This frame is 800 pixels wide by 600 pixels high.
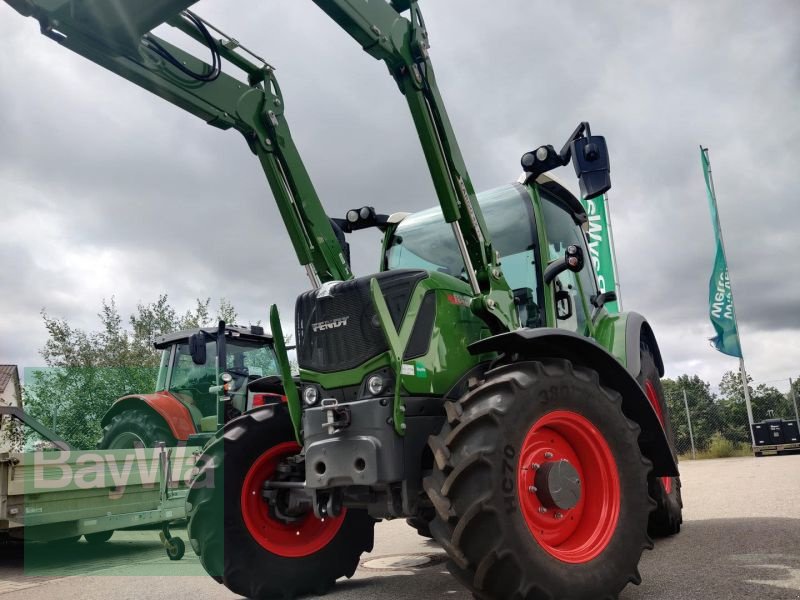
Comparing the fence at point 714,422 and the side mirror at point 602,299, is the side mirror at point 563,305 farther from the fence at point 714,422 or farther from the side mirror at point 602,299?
the fence at point 714,422

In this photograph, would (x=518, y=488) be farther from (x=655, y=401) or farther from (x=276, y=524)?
(x=655, y=401)

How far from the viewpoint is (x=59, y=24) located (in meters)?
3.23

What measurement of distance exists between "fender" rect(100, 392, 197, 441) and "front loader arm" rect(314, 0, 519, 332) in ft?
21.0

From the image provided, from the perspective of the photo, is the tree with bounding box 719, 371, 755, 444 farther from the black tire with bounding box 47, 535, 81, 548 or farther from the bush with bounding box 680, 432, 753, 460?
the black tire with bounding box 47, 535, 81, 548

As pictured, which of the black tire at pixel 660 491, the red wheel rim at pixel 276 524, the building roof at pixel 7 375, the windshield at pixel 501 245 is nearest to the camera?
the red wheel rim at pixel 276 524

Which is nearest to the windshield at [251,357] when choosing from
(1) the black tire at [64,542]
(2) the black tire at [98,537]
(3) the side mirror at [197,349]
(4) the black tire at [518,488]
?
(3) the side mirror at [197,349]

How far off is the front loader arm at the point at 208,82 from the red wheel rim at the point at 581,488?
1880mm

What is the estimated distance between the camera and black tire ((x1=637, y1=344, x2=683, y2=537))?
5.03 meters

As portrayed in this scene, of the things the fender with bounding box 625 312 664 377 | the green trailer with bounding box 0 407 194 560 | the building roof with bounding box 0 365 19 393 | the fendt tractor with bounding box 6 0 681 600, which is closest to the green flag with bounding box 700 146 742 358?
the fender with bounding box 625 312 664 377

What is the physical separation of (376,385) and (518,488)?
35.6 inches

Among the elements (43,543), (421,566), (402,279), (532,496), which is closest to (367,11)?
(402,279)

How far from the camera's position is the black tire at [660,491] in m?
5.03

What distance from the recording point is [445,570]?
Result: 15.2 feet

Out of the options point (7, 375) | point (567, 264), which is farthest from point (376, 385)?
point (7, 375)
